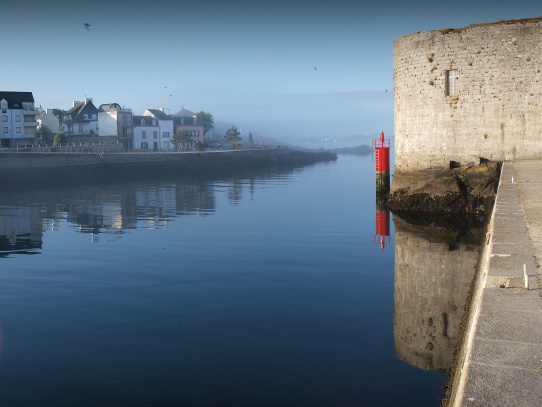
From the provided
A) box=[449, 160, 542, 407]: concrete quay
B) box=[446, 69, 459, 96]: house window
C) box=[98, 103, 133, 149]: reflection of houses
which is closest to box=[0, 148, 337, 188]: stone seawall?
box=[98, 103, 133, 149]: reflection of houses

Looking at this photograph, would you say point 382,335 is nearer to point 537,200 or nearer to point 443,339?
point 443,339

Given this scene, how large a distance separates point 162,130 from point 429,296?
273 ft

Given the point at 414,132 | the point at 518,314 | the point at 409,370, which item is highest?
the point at 414,132

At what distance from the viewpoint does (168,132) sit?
302ft

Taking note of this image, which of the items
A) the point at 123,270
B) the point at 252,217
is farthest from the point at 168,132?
the point at 123,270

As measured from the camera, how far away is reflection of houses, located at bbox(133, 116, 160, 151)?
284 ft

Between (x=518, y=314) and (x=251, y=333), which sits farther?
(x=251, y=333)

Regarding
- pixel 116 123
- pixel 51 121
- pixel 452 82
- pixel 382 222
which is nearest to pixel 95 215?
pixel 382 222

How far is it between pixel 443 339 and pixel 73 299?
6.94 meters

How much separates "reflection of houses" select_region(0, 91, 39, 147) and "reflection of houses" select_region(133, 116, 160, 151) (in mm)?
16422

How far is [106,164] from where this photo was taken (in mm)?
56969

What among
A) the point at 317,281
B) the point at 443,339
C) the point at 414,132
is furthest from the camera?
the point at 414,132

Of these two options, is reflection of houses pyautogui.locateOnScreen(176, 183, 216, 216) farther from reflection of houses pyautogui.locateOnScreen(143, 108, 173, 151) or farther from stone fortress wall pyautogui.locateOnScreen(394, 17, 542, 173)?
reflection of houses pyautogui.locateOnScreen(143, 108, 173, 151)

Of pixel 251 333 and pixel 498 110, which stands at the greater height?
pixel 498 110
